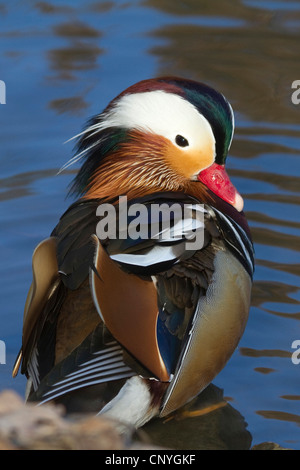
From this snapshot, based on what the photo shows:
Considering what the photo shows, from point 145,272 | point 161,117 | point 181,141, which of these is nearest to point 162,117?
point 161,117

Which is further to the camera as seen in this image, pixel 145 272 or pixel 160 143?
pixel 160 143

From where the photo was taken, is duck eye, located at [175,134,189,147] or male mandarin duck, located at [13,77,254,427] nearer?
male mandarin duck, located at [13,77,254,427]

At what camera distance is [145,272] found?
3.11 m

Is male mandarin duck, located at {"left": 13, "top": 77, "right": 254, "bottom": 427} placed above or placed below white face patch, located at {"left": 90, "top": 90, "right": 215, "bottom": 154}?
below

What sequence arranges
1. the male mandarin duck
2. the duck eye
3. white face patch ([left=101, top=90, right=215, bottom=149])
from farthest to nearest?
the duck eye, white face patch ([left=101, top=90, right=215, bottom=149]), the male mandarin duck

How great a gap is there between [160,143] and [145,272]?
85 centimetres

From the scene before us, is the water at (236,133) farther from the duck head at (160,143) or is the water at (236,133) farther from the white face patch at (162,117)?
the white face patch at (162,117)

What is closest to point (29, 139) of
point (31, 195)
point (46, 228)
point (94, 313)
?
point (31, 195)

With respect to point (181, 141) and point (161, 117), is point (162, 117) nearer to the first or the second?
point (161, 117)

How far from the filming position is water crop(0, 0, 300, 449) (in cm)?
371

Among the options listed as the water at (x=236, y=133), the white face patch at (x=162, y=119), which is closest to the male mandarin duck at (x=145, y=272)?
the white face patch at (x=162, y=119)

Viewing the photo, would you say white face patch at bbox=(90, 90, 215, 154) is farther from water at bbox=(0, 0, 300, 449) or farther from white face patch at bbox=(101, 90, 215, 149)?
water at bbox=(0, 0, 300, 449)

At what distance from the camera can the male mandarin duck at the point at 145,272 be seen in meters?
3.06

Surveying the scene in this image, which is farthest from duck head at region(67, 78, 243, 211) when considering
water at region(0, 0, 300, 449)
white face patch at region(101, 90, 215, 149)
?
water at region(0, 0, 300, 449)
